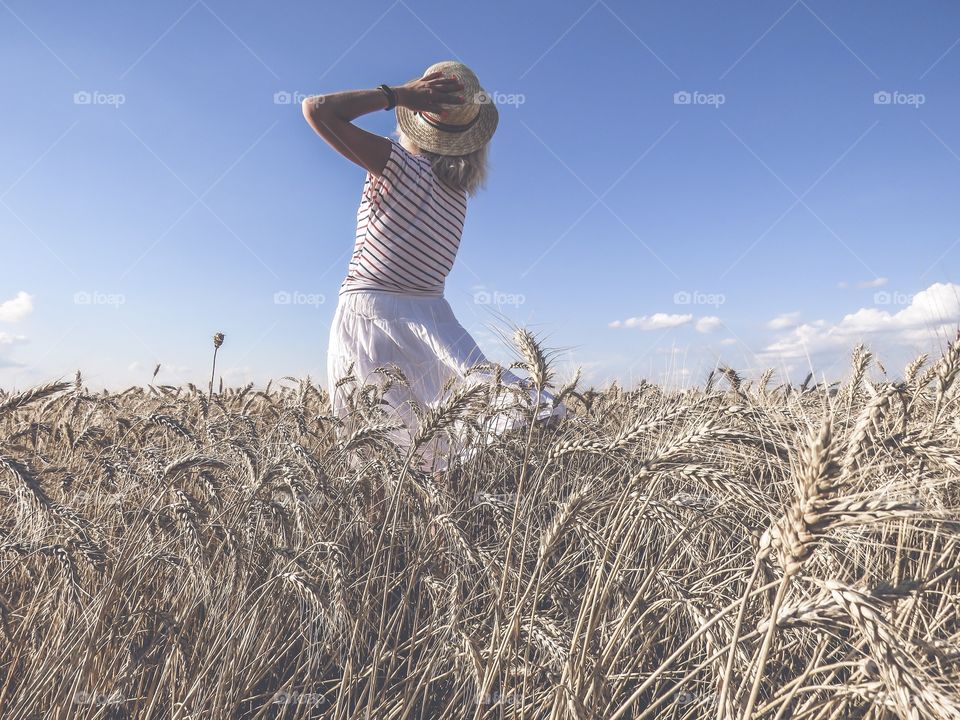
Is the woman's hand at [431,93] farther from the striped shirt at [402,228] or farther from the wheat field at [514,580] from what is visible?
the wheat field at [514,580]

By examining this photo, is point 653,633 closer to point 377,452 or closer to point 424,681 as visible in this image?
point 424,681

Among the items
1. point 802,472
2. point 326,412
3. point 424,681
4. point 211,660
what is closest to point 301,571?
point 211,660

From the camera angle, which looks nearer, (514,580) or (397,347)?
(514,580)

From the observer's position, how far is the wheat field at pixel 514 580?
115 cm

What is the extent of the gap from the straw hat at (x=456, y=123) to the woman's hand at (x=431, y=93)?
0.17 feet

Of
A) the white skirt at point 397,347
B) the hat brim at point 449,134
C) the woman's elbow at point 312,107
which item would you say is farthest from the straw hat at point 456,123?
the white skirt at point 397,347

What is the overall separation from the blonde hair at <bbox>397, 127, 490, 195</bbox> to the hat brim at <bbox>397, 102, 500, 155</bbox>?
3cm

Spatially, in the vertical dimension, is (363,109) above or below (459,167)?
above

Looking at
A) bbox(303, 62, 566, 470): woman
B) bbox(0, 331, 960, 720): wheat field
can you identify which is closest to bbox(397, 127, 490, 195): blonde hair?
bbox(303, 62, 566, 470): woman

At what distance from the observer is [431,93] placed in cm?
334

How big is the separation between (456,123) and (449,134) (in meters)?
0.08

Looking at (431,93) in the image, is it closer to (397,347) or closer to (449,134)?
(449,134)

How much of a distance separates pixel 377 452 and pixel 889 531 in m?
1.80

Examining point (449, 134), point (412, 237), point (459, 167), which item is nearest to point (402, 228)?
point (412, 237)
